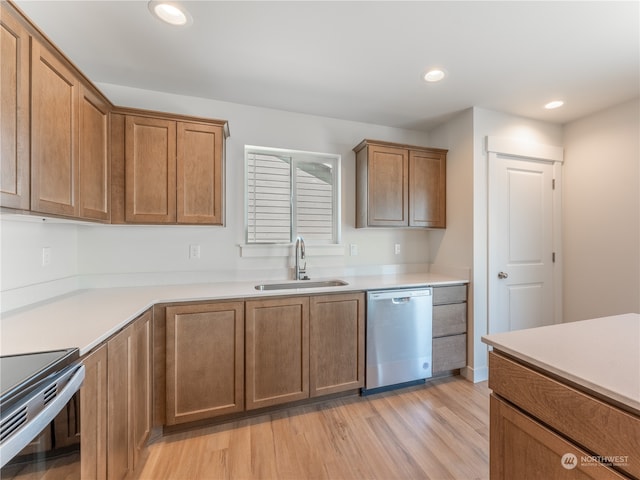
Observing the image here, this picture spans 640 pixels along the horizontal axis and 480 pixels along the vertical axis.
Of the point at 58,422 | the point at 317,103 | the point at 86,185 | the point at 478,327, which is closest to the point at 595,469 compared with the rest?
the point at 58,422

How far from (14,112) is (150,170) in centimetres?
84

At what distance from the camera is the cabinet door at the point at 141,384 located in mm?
1435

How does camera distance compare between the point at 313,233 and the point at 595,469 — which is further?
the point at 313,233

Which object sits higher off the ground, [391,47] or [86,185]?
[391,47]

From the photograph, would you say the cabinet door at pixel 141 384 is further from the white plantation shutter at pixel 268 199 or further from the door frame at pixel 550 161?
the door frame at pixel 550 161

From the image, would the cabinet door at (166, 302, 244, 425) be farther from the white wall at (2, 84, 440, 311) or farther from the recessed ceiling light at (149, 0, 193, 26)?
the recessed ceiling light at (149, 0, 193, 26)

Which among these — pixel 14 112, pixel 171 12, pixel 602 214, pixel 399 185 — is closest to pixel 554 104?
pixel 602 214

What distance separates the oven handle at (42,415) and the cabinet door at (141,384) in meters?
0.52

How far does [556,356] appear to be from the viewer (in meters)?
0.88

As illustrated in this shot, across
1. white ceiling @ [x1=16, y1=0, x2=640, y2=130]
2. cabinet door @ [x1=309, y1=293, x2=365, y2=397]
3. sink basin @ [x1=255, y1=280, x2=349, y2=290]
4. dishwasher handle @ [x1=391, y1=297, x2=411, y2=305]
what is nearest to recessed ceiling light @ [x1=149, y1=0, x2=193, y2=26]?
white ceiling @ [x1=16, y1=0, x2=640, y2=130]

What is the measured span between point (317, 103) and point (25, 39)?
73.1 inches

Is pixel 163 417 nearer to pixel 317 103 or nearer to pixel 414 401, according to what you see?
pixel 414 401

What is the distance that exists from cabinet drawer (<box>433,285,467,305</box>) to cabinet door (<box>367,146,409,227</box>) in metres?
0.71

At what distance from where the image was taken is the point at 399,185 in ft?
8.79
